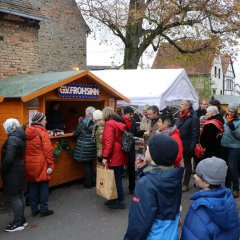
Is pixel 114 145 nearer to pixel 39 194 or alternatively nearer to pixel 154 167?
pixel 39 194

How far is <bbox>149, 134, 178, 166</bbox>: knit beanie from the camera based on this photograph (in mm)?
2936

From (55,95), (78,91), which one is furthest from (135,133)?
(55,95)

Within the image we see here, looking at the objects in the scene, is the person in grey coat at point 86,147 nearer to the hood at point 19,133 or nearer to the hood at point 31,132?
the hood at point 31,132

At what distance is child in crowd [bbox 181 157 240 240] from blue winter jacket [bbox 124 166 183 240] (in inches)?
6.6

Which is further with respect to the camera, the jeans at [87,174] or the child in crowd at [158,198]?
the jeans at [87,174]

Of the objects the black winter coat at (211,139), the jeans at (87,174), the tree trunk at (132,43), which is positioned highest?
the tree trunk at (132,43)

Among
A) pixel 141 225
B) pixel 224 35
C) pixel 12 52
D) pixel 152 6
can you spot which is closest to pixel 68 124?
pixel 12 52

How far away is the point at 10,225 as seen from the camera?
5.62 meters

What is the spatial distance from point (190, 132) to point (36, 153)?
305cm

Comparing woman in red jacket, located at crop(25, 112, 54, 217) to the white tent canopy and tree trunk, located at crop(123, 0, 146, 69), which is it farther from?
tree trunk, located at crop(123, 0, 146, 69)

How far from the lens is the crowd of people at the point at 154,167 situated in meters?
2.78

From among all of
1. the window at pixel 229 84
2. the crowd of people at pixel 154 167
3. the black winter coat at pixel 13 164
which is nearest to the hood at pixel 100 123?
the crowd of people at pixel 154 167

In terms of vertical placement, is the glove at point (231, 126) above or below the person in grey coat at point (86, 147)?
above

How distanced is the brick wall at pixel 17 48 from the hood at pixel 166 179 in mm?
8274
